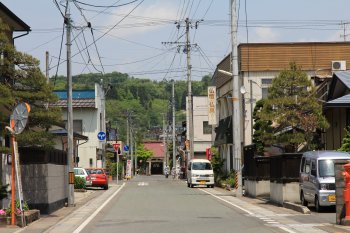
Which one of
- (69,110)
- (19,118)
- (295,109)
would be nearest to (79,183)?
(69,110)

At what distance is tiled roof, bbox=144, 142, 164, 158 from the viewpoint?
14462cm

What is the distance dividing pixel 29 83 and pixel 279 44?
3005 centimetres

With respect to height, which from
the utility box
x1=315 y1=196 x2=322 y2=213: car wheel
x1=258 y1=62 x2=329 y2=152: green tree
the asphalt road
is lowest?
the asphalt road

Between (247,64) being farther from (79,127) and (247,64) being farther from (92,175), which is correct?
(79,127)

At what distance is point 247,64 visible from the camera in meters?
47.3

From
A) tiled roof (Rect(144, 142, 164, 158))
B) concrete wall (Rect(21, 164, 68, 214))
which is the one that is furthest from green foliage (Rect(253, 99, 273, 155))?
tiled roof (Rect(144, 142, 164, 158))

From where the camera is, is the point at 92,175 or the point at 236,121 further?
the point at 92,175

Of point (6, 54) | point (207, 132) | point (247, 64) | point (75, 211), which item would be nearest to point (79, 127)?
point (207, 132)

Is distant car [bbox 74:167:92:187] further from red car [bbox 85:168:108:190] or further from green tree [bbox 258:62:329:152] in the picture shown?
green tree [bbox 258:62:329:152]

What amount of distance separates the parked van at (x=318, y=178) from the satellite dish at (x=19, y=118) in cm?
1003

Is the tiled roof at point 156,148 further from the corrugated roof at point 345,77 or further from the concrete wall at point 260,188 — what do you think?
the corrugated roof at point 345,77

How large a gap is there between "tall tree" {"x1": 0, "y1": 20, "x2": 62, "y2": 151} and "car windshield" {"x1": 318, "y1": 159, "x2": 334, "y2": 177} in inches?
358

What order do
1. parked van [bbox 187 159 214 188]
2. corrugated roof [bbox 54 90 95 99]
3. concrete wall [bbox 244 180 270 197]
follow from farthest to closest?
corrugated roof [bbox 54 90 95 99] → parked van [bbox 187 159 214 188] → concrete wall [bbox 244 180 270 197]

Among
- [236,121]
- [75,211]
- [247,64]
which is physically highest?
[247,64]
